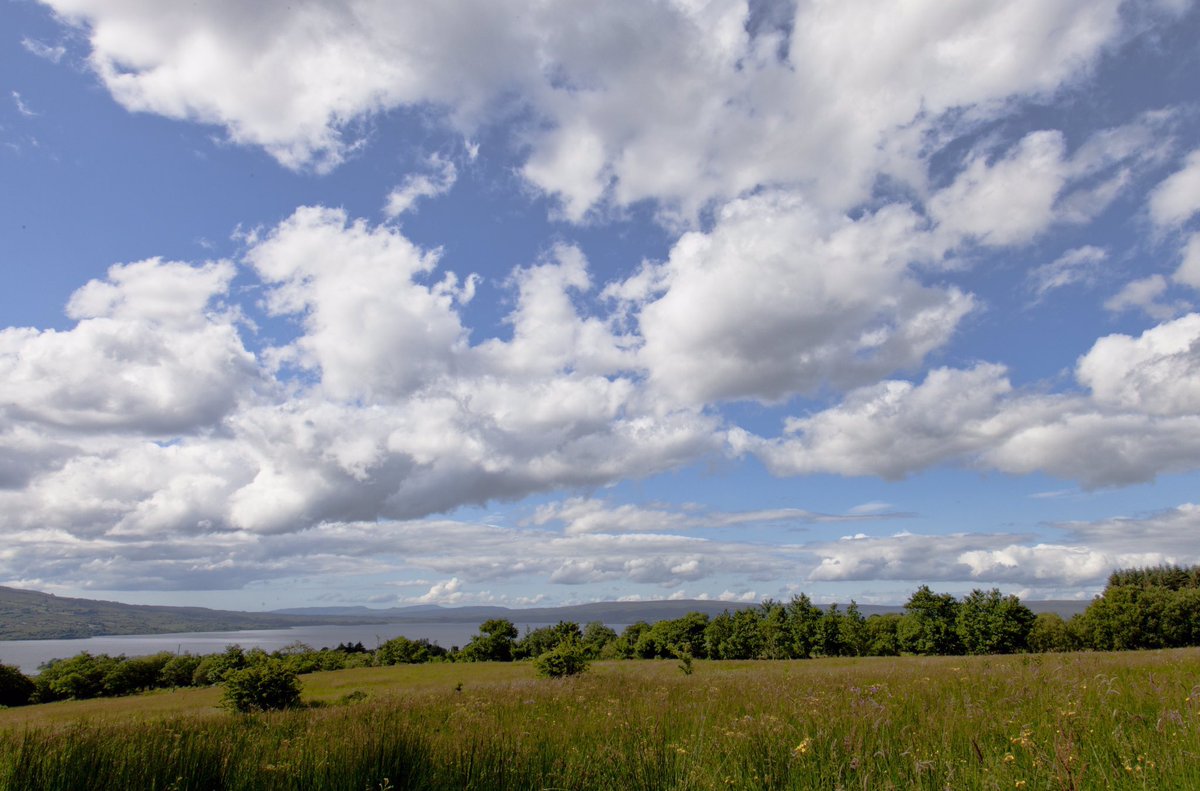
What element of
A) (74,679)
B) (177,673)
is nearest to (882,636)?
(177,673)

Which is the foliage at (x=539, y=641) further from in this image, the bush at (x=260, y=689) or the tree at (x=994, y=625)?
the bush at (x=260, y=689)

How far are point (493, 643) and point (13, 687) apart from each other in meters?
35.7

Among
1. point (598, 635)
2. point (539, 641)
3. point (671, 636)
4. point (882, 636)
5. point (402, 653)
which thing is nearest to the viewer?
point (882, 636)

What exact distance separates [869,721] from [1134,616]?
57.5 m

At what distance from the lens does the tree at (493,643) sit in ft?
201

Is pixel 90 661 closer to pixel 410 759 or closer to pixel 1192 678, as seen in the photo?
pixel 410 759

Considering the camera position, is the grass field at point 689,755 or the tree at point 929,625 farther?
the tree at point 929,625

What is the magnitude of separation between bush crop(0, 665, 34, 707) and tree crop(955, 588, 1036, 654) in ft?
227

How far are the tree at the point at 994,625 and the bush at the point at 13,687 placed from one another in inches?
2718

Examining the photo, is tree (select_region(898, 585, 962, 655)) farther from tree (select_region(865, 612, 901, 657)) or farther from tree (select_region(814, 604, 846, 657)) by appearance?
tree (select_region(814, 604, 846, 657))

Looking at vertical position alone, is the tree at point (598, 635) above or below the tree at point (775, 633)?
below

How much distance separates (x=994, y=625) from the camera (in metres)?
47.7

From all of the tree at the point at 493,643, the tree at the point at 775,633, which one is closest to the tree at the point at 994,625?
the tree at the point at 775,633

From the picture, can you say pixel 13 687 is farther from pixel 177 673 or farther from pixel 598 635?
pixel 598 635
